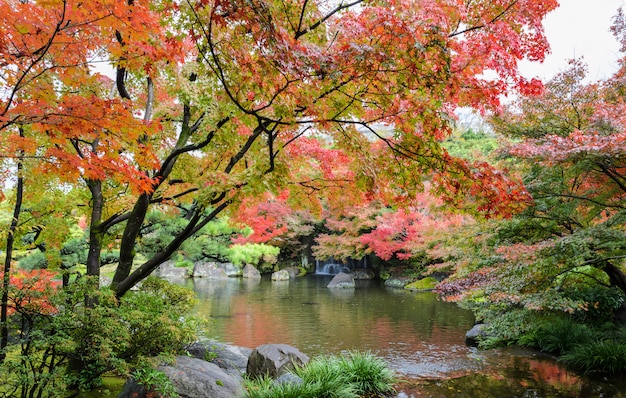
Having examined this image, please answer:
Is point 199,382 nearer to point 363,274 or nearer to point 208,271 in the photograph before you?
point 363,274

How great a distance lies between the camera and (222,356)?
301 inches

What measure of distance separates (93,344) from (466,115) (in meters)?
43.2

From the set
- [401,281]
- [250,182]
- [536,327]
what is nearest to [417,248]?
[401,281]

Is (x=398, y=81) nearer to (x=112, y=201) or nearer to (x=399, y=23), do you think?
(x=399, y=23)

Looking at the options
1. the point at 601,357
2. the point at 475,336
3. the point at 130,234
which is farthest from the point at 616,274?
the point at 130,234

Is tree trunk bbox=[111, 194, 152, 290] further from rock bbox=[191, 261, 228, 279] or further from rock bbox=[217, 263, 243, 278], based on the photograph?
rock bbox=[217, 263, 243, 278]

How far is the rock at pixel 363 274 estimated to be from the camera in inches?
999

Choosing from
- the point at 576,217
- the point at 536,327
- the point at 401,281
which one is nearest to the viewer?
the point at 576,217

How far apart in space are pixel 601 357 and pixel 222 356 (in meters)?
6.65

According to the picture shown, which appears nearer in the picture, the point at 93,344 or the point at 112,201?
the point at 93,344

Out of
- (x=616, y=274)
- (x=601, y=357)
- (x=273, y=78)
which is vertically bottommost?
(x=601, y=357)

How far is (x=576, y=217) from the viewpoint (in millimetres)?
6531

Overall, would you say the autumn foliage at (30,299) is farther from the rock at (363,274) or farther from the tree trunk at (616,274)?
the rock at (363,274)

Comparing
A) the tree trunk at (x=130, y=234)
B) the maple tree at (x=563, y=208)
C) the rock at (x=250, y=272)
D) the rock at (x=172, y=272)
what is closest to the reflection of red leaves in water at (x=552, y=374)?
the maple tree at (x=563, y=208)
